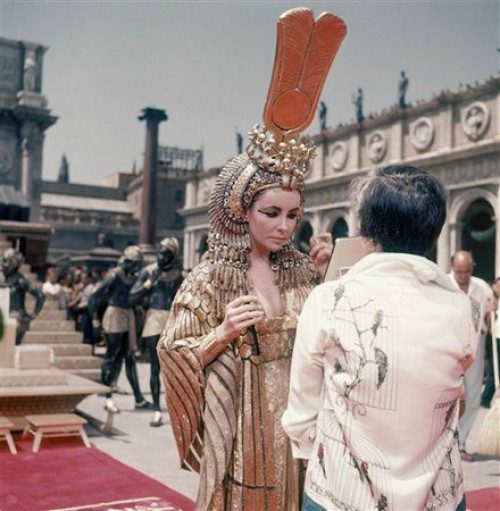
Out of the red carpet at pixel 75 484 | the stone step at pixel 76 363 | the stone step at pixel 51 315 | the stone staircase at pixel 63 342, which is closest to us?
the red carpet at pixel 75 484

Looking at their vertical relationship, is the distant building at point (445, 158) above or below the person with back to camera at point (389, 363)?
above

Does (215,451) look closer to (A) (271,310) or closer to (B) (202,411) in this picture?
(B) (202,411)

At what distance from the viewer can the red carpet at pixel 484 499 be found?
4.23m

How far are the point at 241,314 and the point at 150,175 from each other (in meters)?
19.7

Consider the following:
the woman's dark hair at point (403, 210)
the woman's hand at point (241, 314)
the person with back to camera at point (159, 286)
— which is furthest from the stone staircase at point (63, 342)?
the woman's dark hair at point (403, 210)

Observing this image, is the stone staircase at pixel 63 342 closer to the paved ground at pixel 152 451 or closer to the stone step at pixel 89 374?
the stone step at pixel 89 374

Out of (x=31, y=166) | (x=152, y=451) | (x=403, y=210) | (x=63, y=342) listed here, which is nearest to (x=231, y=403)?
(x=403, y=210)

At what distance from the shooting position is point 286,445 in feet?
7.15

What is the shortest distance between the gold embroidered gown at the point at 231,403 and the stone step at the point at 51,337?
22.9 ft

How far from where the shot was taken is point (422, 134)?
81.9 feet

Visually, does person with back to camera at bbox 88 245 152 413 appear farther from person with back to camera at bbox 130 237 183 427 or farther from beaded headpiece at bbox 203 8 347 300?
beaded headpiece at bbox 203 8 347 300

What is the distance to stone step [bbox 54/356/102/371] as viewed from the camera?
864 cm

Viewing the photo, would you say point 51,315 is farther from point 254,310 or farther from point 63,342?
point 254,310

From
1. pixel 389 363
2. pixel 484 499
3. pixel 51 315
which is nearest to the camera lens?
pixel 389 363
